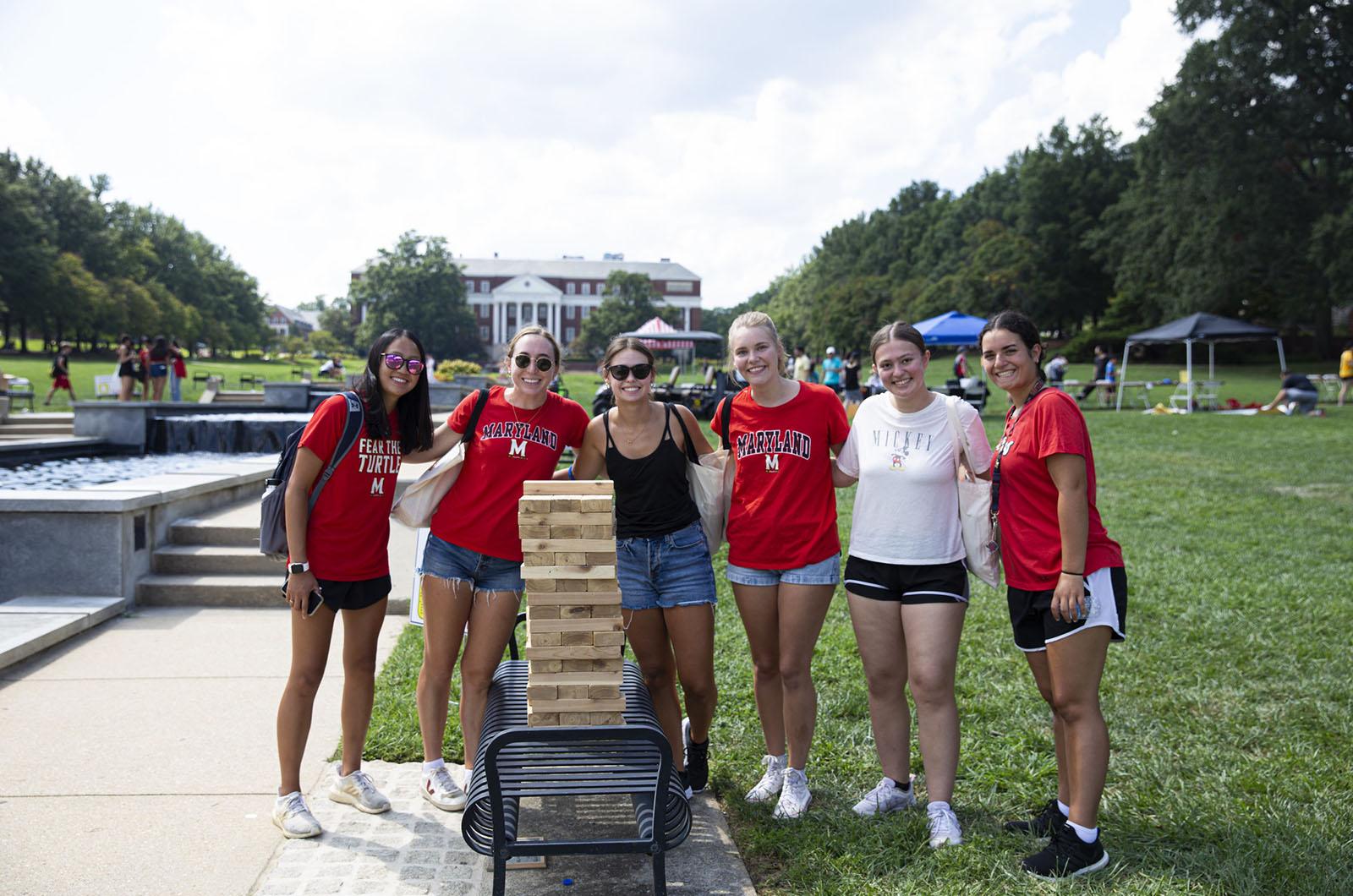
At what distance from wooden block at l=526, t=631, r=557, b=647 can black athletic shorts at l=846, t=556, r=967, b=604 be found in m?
1.01

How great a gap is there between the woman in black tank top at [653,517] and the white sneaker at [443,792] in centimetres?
90

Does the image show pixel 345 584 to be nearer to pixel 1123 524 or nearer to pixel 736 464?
pixel 736 464

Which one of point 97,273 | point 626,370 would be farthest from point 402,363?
point 97,273

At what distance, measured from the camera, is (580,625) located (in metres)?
3.25

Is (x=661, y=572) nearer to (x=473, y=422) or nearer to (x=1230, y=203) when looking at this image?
(x=473, y=422)

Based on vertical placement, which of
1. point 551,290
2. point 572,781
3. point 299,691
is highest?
point 551,290

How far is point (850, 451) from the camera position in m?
3.69

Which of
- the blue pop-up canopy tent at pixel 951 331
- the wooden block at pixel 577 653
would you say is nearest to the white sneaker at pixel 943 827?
the wooden block at pixel 577 653

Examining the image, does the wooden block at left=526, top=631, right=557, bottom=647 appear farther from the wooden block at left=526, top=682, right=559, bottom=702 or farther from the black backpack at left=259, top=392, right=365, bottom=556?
the black backpack at left=259, top=392, right=365, bottom=556

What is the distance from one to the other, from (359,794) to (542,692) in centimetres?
114

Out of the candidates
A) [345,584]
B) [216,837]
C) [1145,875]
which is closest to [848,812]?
[1145,875]

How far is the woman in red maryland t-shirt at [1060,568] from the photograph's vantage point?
312 cm

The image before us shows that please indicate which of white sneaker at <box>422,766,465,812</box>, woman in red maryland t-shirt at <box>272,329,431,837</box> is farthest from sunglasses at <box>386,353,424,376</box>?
white sneaker at <box>422,766,465,812</box>

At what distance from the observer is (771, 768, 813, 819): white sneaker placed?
3748mm
